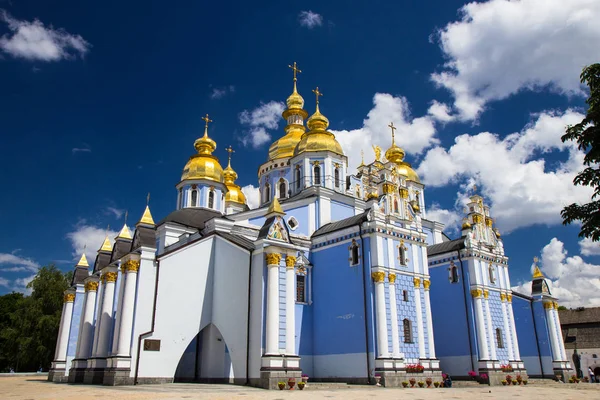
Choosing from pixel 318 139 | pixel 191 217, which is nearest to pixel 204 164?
pixel 191 217

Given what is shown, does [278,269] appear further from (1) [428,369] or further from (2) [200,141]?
(2) [200,141]

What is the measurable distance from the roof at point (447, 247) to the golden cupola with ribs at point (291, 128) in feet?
34.9

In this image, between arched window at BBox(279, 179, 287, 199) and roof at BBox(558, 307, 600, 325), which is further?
roof at BBox(558, 307, 600, 325)

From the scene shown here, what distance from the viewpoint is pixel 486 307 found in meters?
24.9

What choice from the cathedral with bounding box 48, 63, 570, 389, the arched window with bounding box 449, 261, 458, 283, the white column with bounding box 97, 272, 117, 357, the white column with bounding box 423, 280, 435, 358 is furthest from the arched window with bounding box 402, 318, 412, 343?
the white column with bounding box 97, 272, 117, 357

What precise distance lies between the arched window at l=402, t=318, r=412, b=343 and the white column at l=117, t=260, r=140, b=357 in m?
11.0

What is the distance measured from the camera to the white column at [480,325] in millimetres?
23781

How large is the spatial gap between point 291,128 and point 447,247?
1326cm

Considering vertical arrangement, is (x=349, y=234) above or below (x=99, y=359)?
above

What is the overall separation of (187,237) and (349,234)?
27.8 ft

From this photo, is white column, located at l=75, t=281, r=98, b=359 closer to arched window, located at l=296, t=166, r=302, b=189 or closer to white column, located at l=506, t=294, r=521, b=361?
arched window, located at l=296, t=166, r=302, b=189

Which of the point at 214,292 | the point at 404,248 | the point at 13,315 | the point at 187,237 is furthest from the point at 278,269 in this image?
the point at 13,315

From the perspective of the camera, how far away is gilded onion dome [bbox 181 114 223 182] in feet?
98.4

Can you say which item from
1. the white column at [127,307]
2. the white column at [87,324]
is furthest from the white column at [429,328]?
the white column at [87,324]
